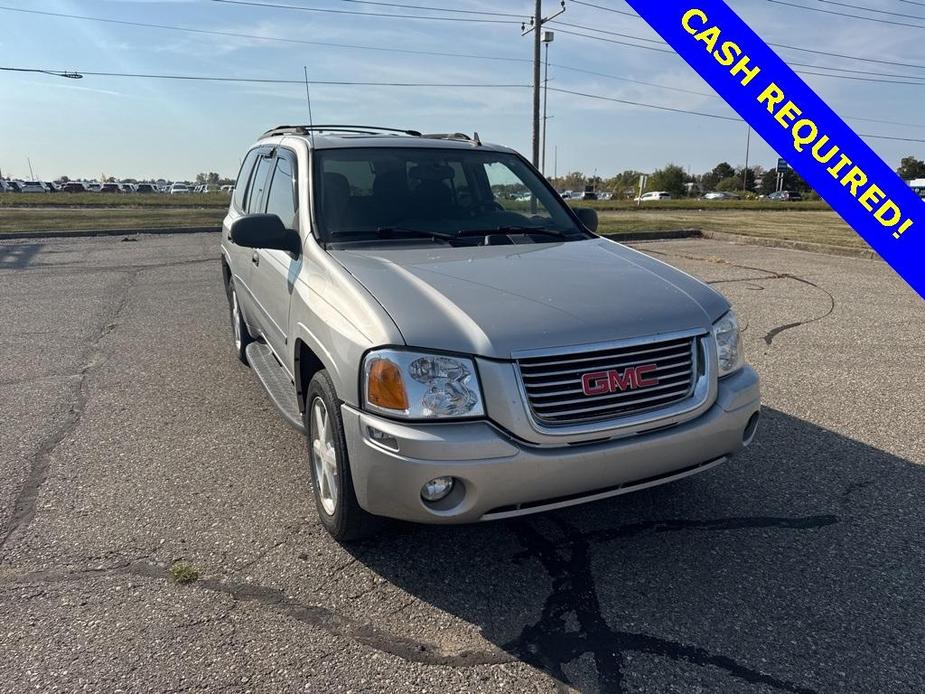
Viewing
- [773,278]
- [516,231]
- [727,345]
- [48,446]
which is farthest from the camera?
[773,278]

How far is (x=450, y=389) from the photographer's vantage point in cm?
267

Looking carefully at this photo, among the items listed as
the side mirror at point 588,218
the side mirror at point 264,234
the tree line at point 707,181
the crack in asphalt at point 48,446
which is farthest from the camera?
the tree line at point 707,181

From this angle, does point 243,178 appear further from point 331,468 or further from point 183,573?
point 183,573

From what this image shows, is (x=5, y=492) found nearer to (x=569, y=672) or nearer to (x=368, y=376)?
(x=368, y=376)

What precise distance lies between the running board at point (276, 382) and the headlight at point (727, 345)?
2044 mm

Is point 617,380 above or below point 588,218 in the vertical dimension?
below

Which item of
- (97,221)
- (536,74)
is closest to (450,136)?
(97,221)

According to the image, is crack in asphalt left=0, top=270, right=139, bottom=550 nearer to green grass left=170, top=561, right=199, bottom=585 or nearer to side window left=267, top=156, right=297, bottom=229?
green grass left=170, top=561, right=199, bottom=585

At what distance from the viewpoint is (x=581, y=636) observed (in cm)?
261

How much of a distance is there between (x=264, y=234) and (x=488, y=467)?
74.1 inches

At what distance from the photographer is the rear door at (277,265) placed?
12.9 feet

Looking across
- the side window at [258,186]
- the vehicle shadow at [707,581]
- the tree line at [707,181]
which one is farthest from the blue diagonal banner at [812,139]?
the tree line at [707,181]

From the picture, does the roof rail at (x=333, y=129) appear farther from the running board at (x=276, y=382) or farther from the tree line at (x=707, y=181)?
the tree line at (x=707, y=181)

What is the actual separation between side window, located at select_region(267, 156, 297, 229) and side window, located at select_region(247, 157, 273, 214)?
0.28m
